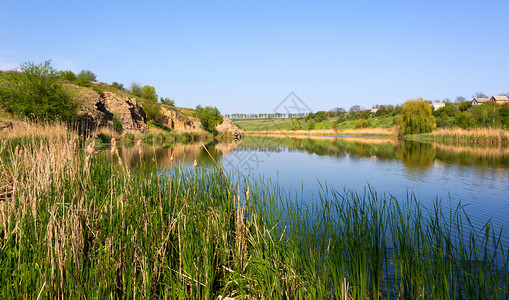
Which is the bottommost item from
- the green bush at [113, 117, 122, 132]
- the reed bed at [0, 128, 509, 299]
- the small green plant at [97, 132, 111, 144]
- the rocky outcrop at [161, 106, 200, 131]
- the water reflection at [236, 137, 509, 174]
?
the water reflection at [236, 137, 509, 174]

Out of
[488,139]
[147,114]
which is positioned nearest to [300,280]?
[488,139]

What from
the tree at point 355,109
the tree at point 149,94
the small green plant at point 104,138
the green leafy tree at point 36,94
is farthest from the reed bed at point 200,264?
the tree at point 355,109

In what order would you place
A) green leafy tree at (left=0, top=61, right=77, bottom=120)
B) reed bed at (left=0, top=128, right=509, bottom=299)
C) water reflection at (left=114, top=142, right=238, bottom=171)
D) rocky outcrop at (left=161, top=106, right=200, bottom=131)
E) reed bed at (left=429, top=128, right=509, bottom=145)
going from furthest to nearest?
1. rocky outcrop at (left=161, top=106, right=200, bottom=131)
2. reed bed at (left=429, top=128, right=509, bottom=145)
3. green leafy tree at (left=0, top=61, right=77, bottom=120)
4. water reflection at (left=114, top=142, right=238, bottom=171)
5. reed bed at (left=0, top=128, right=509, bottom=299)

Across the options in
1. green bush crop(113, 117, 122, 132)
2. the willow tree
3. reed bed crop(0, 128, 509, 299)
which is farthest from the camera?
the willow tree

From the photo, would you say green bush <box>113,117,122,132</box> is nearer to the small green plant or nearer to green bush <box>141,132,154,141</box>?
green bush <box>141,132,154,141</box>

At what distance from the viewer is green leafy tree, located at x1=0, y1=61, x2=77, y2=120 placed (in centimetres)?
2206

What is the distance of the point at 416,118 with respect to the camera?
43750 millimetres

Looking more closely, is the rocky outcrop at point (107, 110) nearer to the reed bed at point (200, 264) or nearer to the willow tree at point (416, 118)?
the reed bed at point (200, 264)

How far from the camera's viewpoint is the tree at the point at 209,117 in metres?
52.2

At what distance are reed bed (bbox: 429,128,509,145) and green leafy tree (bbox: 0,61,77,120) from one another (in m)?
39.2

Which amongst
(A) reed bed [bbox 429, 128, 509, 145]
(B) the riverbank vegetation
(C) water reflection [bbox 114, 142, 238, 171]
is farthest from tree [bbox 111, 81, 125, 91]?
(A) reed bed [bbox 429, 128, 509, 145]

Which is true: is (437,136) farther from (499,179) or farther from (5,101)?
Answer: (5,101)

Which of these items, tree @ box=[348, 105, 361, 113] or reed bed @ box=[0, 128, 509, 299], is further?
tree @ box=[348, 105, 361, 113]

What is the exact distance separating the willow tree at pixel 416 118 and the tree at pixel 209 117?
31.2 meters
